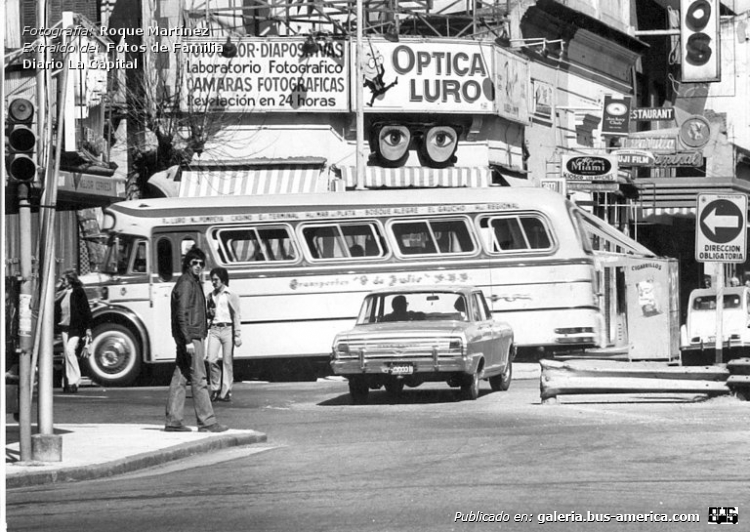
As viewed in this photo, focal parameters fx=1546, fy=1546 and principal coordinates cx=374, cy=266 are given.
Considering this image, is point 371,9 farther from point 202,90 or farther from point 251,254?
point 251,254

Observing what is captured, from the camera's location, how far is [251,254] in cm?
2630

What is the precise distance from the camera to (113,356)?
26.0m

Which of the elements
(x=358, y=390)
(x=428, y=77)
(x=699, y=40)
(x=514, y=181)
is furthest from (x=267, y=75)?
(x=358, y=390)

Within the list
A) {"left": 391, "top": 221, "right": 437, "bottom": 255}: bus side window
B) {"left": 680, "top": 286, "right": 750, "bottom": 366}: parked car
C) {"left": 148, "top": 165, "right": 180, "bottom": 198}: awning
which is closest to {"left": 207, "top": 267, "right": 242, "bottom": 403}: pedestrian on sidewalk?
{"left": 391, "top": 221, "right": 437, "bottom": 255}: bus side window

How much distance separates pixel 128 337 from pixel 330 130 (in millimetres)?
12591

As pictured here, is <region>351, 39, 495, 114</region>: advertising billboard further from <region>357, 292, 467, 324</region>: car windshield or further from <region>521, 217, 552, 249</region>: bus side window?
<region>357, 292, 467, 324</region>: car windshield

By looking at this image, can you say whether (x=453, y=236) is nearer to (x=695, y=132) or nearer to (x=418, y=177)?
(x=418, y=177)

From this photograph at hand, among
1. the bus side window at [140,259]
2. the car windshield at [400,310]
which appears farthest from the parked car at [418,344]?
the bus side window at [140,259]

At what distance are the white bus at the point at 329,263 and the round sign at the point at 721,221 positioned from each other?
3801 mm

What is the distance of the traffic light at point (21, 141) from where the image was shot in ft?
41.2

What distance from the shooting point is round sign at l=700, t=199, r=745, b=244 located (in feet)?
73.8

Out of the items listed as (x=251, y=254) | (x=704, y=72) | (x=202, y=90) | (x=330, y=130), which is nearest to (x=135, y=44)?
(x=202, y=90)

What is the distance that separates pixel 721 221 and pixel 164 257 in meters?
9.33

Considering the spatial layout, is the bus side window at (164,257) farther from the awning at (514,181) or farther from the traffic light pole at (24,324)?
the awning at (514,181)
